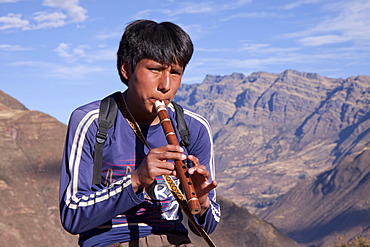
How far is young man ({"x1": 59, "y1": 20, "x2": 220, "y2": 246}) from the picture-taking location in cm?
326

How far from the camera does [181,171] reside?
334 centimetres

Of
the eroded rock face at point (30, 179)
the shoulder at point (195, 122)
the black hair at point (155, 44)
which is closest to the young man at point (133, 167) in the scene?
the black hair at point (155, 44)

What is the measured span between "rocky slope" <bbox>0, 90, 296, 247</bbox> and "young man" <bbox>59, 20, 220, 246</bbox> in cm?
4798

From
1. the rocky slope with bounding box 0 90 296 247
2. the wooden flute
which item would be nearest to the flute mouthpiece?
the wooden flute

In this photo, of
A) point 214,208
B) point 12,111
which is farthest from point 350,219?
point 214,208

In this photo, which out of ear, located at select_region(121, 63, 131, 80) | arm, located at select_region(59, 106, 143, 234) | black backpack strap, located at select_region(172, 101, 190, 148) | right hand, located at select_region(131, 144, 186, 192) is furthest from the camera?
black backpack strap, located at select_region(172, 101, 190, 148)

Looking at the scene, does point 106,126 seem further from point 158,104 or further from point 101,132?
point 158,104

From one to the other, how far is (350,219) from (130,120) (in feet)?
634

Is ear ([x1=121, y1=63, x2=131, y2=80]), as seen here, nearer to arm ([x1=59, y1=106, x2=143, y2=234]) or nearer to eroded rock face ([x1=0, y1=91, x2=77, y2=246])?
arm ([x1=59, y1=106, x2=143, y2=234])

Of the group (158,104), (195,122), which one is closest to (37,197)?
(195,122)

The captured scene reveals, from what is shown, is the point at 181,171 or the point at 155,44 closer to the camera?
the point at 181,171

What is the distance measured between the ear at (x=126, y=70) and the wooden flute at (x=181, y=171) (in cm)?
35

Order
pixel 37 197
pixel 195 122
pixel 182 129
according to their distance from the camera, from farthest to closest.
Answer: pixel 37 197, pixel 195 122, pixel 182 129

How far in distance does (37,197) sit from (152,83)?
7180cm
